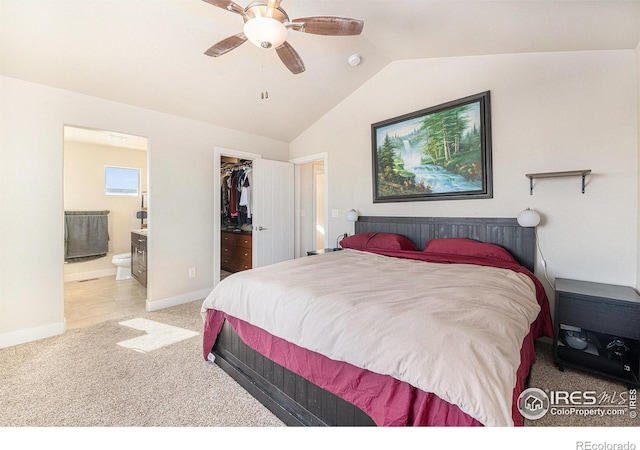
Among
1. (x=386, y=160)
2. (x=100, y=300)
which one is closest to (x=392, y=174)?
(x=386, y=160)

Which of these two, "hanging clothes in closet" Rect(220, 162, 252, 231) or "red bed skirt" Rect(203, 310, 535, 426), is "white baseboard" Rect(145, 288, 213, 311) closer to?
"hanging clothes in closet" Rect(220, 162, 252, 231)

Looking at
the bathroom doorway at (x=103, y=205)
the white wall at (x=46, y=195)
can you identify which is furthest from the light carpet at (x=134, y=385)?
the bathroom doorway at (x=103, y=205)

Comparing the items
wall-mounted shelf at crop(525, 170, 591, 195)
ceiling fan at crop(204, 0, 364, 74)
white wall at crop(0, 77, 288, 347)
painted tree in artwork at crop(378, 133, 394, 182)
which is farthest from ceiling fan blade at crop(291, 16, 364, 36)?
white wall at crop(0, 77, 288, 347)

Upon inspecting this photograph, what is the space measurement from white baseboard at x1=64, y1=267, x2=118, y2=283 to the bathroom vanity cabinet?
0.86 meters

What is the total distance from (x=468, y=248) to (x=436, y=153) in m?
1.13

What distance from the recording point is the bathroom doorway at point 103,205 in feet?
14.0

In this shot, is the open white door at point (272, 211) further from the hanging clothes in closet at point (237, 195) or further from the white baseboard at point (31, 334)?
the white baseboard at point (31, 334)

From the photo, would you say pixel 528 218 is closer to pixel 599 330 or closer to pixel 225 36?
pixel 599 330

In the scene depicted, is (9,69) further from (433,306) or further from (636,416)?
(636,416)

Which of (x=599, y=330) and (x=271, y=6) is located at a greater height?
(x=271, y=6)

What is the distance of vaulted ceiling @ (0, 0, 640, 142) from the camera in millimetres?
1962

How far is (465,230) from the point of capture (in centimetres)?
286

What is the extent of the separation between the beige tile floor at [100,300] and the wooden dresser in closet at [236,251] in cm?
141
